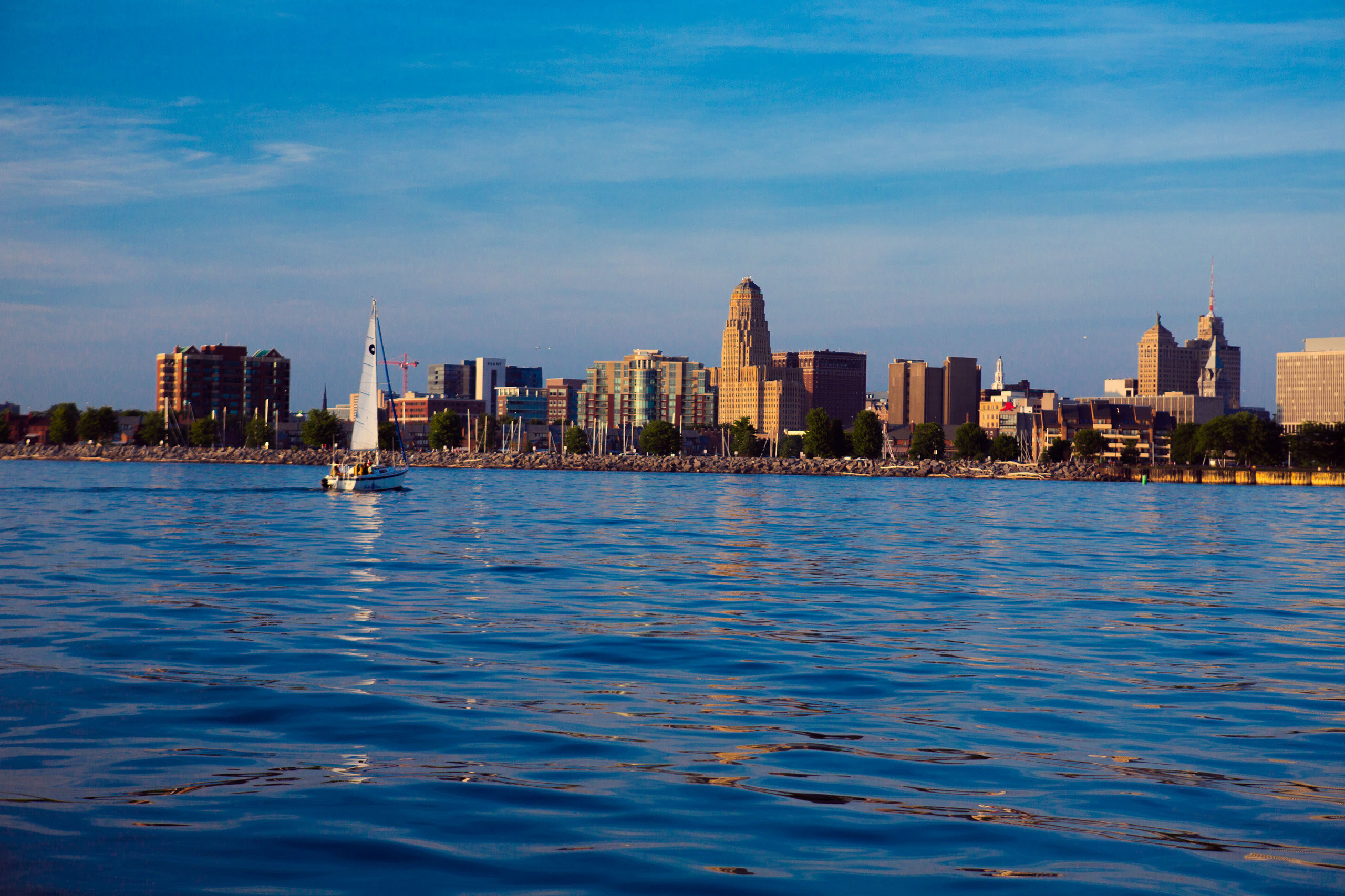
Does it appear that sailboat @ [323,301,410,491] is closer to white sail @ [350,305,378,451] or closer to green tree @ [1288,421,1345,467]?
white sail @ [350,305,378,451]

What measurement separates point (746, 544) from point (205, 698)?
2783cm

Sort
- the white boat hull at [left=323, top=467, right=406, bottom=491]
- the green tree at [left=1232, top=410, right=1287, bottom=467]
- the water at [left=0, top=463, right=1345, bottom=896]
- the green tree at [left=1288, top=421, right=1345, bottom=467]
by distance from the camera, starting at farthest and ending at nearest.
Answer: the green tree at [left=1232, top=410, right=1287, bottom=467]
the green tree at [left=1288, top=421, right=1345, bottom=467]
the white boat hull at [left=323, top=467, right=406, bottom=491]
the water at [left=0, top=463, right=1345, bottom=896]

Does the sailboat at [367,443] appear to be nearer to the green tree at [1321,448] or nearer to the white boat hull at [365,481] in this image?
the white boat hull at [365,481]

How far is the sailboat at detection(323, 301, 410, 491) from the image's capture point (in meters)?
83.5

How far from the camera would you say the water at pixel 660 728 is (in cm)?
823

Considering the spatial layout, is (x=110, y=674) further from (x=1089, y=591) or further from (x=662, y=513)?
(x=662, y=513)

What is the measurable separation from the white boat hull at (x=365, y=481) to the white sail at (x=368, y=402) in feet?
7.06

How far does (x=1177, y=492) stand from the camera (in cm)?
13412

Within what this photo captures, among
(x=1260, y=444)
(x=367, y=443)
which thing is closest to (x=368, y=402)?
(x=367, y=443)

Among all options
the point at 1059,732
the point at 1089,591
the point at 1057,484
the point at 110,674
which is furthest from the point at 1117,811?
the point at 1057,484

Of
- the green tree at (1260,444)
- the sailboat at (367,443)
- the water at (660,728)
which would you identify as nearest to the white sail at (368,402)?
the sailboat at (367,443)

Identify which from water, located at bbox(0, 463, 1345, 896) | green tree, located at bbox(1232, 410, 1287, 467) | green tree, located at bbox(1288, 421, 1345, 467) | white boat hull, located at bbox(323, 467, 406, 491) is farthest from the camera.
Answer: green tree, located at bbox(1232, 410, 1287, 467)

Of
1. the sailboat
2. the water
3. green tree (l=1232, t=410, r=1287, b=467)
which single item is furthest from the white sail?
green tree (l=1232, t=410, r=1287, b=467)

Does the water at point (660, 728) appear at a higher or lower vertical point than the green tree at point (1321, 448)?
lower
